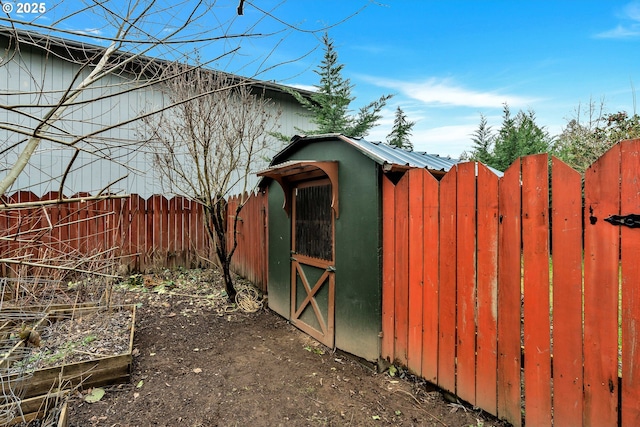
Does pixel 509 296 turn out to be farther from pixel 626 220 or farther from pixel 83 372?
pixel 83 372

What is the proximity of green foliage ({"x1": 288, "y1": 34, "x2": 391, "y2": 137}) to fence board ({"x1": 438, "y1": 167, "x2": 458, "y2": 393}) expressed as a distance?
7411 mm

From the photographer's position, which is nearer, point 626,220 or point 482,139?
point 626,220

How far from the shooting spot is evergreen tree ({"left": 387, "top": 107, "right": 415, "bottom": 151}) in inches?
422

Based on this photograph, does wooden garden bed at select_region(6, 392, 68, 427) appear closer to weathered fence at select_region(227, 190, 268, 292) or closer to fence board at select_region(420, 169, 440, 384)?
fence board at select_region(420, 169, 440, 384)

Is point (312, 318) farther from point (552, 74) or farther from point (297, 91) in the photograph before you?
point (297, 91)

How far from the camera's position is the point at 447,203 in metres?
2.49

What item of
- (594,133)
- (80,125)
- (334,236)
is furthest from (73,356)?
(594,133)

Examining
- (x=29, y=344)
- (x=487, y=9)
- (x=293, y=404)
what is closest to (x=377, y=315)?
(x=293, y=404)

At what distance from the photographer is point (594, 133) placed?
8.45 meters

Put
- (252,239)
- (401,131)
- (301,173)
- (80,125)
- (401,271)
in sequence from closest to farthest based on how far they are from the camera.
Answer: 1. (401,271)
2. (301,173)
3. (252,239)
4. (80,125)
5. (401,131)

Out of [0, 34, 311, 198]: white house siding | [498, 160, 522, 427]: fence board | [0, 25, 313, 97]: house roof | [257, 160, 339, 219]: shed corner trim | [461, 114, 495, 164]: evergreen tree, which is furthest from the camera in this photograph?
[461, 114, 495, 164]: evergreen tree

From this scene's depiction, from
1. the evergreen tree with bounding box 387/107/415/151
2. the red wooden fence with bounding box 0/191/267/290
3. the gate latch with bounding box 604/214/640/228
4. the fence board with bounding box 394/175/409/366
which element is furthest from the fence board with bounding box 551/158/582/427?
the evergreen tree with bounding box 387/107/415/151

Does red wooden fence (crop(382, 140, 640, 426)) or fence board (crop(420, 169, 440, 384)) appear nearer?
red wooden fence (crop(382, 140, 640, 426))

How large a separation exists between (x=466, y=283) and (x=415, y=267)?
0.48 meters
